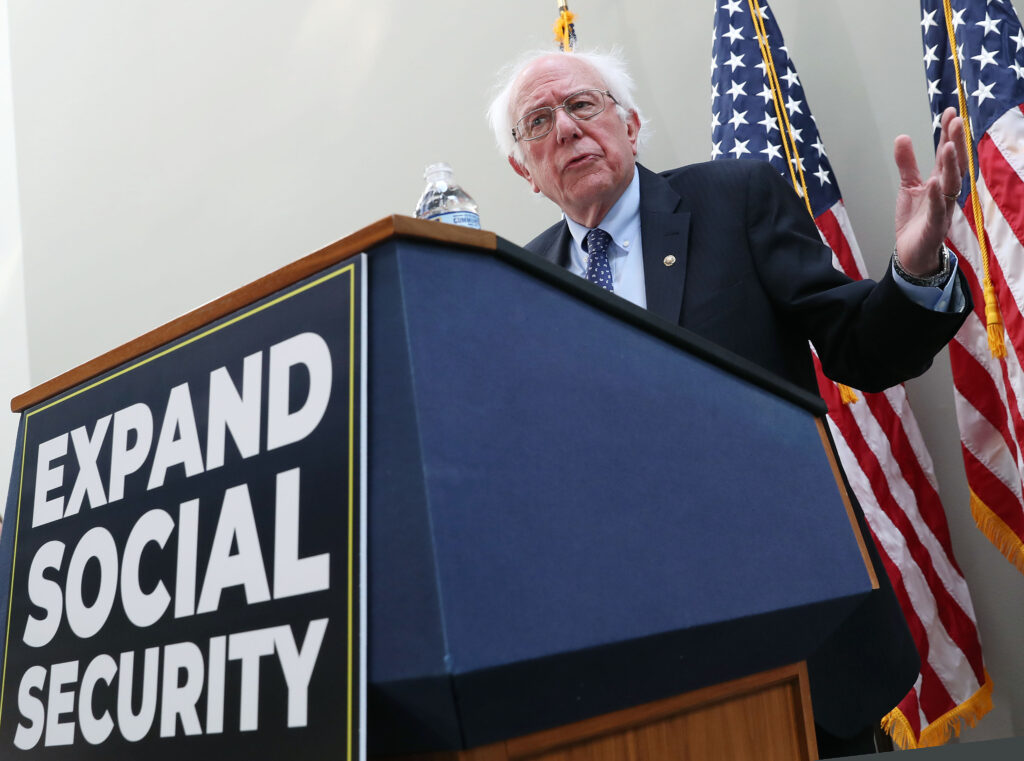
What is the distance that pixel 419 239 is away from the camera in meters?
0.63

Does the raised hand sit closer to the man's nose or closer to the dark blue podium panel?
the dark blue podium panel

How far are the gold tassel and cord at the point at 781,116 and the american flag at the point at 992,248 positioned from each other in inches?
13.6

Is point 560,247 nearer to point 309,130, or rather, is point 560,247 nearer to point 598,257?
point 598,257

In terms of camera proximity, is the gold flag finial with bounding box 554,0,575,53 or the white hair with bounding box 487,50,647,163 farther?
the gold flag finial with bounding box 554,0,575,53

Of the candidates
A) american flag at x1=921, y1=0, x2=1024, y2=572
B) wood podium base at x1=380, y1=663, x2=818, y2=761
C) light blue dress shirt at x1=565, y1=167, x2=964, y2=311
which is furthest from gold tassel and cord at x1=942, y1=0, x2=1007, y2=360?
wood podium base at x1=380, y1=663, x2=818, y2=761

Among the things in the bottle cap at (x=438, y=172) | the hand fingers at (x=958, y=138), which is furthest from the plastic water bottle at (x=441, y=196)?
the hand fingers at (x=958, y=138)

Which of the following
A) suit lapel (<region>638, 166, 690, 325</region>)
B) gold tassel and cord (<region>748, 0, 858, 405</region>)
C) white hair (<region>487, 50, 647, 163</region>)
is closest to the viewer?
suit lapel (<region>638, 166, 690, 325</region>)

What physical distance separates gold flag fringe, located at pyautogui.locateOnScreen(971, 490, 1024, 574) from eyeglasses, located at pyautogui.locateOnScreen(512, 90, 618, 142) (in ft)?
3.80

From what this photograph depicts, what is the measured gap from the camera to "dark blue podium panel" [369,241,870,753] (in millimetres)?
547

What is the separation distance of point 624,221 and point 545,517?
100cm

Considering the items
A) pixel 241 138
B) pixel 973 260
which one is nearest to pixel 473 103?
pixel 241 138

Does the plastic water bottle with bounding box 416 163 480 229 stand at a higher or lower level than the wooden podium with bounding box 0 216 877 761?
higher

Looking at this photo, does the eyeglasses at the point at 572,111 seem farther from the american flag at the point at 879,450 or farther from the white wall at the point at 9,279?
the white wall at the point at 9,279

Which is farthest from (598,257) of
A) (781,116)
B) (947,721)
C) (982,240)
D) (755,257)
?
(947,721)
